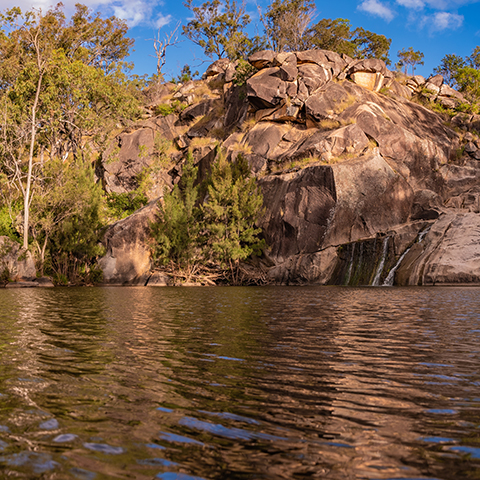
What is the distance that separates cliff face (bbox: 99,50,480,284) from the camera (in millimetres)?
34156

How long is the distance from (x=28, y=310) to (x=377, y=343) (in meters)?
11.9

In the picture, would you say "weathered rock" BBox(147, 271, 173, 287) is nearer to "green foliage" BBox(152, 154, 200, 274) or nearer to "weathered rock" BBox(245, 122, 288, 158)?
"green foliage" BBox(152, 154, 200, 274)

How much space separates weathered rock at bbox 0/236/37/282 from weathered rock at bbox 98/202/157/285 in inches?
234

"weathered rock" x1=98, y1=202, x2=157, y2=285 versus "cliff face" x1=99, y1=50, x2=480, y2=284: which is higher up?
"cliff face" x1=99, y1=50, x2=480, y2=284

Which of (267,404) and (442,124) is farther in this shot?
(442,124)

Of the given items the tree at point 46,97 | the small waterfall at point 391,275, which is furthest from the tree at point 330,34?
the small waterfall at point 391,275

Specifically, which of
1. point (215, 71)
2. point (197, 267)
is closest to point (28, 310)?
point (197, 267)

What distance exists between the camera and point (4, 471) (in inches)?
123

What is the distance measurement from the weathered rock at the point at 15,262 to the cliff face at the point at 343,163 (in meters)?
6.53

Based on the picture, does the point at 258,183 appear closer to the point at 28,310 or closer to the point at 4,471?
the point at 28,310

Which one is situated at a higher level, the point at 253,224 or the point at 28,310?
the point at 253,224

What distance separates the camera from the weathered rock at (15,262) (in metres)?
33.9

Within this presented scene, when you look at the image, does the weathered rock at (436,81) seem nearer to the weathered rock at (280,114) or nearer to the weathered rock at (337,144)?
the weathered rock at (337,144)

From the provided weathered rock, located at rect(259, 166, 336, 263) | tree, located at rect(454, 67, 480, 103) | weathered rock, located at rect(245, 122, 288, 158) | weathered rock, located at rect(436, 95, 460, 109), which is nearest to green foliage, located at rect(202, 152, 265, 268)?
weathered rock, located at rect(259, 166, 336, 263)
